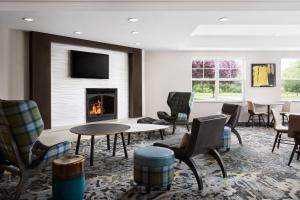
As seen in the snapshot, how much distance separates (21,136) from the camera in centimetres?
258

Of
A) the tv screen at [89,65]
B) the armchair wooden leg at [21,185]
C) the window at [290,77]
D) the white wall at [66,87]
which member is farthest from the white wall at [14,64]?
the window at [290,77]

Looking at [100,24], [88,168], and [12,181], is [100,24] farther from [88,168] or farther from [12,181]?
[12,181]

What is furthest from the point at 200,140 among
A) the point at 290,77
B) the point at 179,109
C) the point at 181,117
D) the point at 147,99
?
the point at 290,77

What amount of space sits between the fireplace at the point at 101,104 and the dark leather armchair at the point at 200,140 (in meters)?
3.56

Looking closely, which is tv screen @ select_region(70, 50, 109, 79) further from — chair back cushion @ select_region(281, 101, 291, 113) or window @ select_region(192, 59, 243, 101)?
chair back cushion @ select_region(281, 101, 291, 113)

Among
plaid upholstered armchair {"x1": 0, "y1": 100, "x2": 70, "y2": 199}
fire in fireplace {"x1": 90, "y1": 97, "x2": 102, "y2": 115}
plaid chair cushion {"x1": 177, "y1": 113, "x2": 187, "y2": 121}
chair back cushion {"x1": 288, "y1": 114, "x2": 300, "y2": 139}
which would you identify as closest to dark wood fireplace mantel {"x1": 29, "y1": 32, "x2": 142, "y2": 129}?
fire in fireplace {"x1": 90, "y1": 97, "x2": 102, "y2": 115}

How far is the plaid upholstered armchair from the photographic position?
2.51m

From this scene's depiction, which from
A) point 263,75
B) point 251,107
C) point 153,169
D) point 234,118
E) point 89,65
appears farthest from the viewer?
point 263,75

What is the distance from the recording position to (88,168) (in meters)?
3.60

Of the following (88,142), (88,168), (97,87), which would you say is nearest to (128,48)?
(97,87)

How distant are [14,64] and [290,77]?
7.53 m

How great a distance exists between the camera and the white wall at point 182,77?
25.5 feet

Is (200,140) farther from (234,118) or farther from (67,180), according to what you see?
(234,118)

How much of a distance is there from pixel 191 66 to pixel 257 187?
5.32 meters
